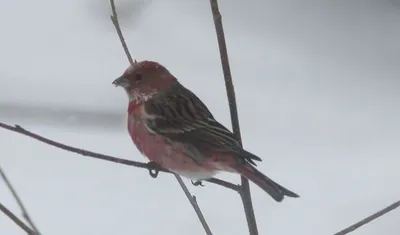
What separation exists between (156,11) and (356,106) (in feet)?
5.12

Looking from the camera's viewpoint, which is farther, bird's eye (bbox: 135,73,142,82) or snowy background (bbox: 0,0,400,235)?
snowy background (bbox: 0,0,400,235)

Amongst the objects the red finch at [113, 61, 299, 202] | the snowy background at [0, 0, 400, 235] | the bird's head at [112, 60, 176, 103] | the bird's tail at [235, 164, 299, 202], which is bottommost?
the bird's tail at [235, 164, 299, 202]

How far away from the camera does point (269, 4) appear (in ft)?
20.4

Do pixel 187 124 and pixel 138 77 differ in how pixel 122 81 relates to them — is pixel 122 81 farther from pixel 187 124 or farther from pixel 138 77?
pixel 187 124

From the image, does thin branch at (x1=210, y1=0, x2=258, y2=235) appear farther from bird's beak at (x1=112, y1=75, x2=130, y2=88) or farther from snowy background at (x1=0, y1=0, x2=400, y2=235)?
snowy background at (x1=0, y1=0, x2=400, y2=235)

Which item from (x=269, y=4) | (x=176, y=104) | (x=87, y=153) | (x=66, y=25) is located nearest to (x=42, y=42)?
(x=66, y=25)

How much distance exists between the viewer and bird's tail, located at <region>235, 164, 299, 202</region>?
242 cm

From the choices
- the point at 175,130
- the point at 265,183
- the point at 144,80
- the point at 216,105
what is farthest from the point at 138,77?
the point at 216,105

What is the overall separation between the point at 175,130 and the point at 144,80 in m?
0.21

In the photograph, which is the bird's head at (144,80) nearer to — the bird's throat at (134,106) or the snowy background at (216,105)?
the bird's throat at (134,106)

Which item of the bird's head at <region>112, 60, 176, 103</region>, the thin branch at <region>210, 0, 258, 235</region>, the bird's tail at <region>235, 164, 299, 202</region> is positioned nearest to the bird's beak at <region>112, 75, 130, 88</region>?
the bird's head at <region>112, 60, 176, 103</region>

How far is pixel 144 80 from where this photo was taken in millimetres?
2971

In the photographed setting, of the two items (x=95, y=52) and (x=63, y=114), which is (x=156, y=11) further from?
(x=63, y=114)

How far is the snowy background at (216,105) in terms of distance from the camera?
450 centimetres
